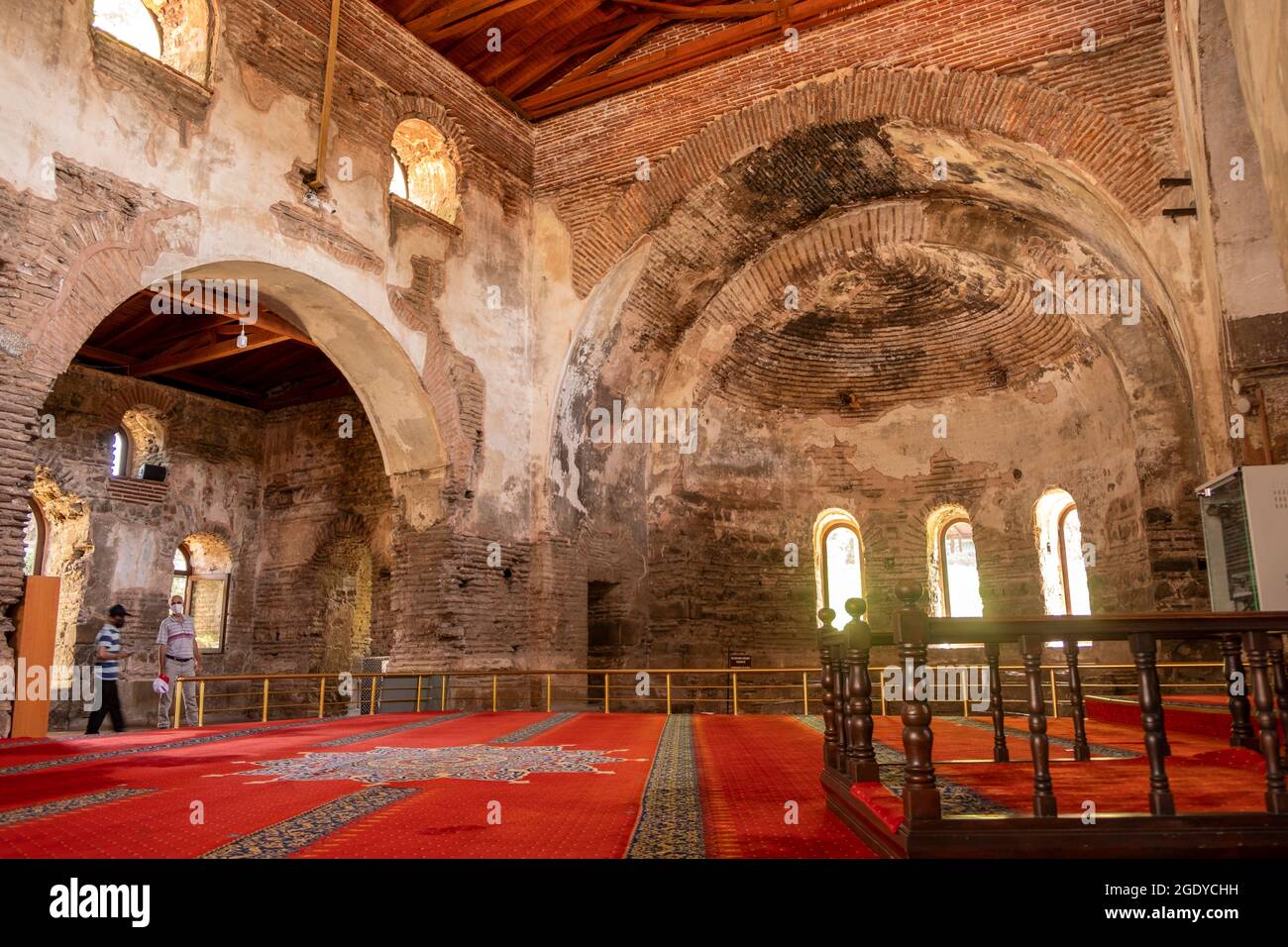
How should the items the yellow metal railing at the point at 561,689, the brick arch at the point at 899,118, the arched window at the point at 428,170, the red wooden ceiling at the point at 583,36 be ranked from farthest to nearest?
the arched window at the point at 428,170
the red wooden ceiling at the point at 583,36
the yellow metal railing at the point at 561,689
the brick arch at the point at 899,118

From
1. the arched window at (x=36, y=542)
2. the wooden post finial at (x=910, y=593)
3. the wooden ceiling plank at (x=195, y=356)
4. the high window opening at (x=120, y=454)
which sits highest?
the wooden ceiling plank at (x=195, y=356)

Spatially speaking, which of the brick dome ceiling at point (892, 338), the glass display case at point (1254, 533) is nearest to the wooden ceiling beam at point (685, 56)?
the brick dome ceiling at point (892, 338)

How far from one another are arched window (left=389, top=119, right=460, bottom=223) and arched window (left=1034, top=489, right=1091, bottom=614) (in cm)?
840

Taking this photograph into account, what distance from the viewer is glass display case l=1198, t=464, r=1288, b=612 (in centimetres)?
588

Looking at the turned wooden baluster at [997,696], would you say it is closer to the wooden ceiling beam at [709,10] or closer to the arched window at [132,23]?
the arched window at [132,23]

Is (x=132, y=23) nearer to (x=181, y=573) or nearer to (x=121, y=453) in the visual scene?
(x=121, y=453)

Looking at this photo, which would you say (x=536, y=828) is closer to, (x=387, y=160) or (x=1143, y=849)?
(x=1143, y=849)

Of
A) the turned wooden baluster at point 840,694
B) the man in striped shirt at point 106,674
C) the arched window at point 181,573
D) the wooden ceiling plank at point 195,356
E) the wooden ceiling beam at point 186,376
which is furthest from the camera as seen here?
the arched window at point 181,573

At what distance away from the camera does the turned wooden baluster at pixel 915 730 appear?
8.12 feet

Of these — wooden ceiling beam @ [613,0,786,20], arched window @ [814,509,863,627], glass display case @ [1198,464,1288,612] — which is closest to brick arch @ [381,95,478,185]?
wooden ceiling beam @ [613,0,786,20]

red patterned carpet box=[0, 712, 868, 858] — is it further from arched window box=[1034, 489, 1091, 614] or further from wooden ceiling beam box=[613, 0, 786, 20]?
wooden ceiling beam box=[613, 0, 786, 20]

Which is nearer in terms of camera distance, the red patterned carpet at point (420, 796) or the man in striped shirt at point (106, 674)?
the red patterned carpet at point (420, 796)

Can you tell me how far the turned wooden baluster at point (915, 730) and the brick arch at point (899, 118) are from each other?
7.12m
